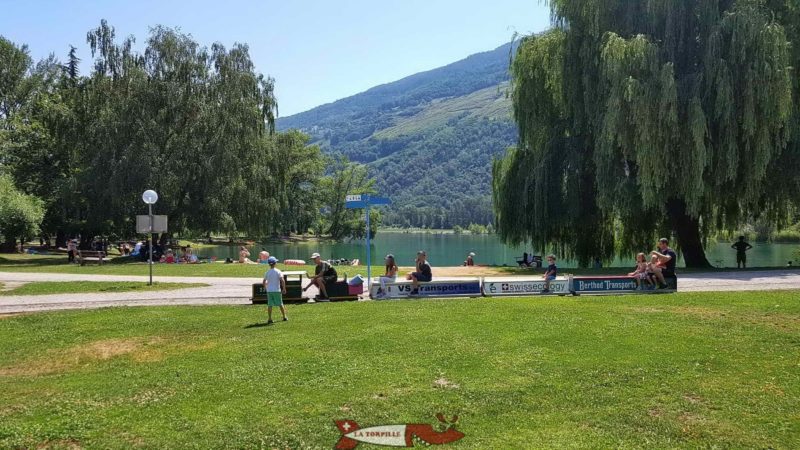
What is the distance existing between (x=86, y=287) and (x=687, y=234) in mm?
25566

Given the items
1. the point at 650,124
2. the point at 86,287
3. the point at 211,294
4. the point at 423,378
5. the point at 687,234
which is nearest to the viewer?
the point at 423,378

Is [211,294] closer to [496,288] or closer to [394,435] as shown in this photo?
[496,288]

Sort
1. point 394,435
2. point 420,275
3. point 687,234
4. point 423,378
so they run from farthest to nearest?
point 687,234, point 420,275, point 423,378, point 394,435

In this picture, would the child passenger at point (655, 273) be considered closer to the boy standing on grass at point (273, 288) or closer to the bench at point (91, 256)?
the boy standing on grass at point (273, 288)

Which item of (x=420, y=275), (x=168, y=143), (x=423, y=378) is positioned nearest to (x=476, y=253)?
(x=168, y=143)

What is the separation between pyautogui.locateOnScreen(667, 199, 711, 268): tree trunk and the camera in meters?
28.0

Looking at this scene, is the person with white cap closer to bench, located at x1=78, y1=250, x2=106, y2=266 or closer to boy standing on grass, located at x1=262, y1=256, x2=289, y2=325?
boy standing on grass, located at x1=262, y1=256, x2=289, y2=325

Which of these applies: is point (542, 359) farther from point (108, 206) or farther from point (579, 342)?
point (108, 206)

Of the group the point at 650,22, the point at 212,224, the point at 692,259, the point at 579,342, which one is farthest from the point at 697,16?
the point at 212,224

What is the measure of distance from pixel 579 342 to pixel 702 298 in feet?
21.6

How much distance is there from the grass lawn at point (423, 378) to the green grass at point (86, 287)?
24.1 feet

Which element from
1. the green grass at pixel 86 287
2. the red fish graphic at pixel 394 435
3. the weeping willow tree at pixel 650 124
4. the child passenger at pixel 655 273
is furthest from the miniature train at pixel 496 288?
the red fish graphic at pixel 394 435

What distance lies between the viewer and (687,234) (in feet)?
93.0

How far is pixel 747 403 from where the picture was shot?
791cm
